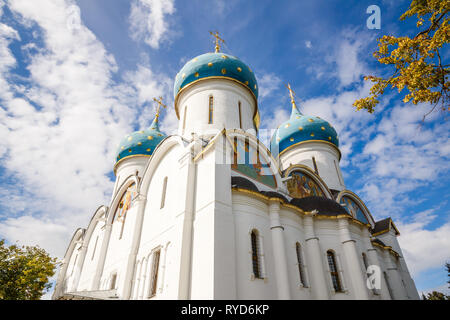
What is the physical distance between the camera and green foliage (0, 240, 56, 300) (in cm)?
1356

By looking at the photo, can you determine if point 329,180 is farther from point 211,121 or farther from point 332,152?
point 211,121

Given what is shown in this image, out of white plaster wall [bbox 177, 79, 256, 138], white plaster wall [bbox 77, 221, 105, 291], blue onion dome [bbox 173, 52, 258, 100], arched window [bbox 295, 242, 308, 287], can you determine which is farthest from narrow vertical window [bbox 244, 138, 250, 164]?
white plaster wall [bbox 77, 221, 105, 291]

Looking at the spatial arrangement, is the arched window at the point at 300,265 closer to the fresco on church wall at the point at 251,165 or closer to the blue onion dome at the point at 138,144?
the fresco on church wall at the point at 251,165

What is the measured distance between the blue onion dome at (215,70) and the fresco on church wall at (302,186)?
4.50m

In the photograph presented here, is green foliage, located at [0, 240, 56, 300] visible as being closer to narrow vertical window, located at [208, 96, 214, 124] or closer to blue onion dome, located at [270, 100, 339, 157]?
narrow vertical window, located at [208, 96, 214, 124]

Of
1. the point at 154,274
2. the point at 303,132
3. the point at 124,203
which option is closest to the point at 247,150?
the point at 154,274

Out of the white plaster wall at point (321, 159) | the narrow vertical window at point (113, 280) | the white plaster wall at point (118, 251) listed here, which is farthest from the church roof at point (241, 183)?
the white plaster wall at point (321, 159)

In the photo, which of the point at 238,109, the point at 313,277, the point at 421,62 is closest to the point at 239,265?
the point at 313,277

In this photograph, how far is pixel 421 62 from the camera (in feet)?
14.8

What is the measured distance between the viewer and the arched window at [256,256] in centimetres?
711

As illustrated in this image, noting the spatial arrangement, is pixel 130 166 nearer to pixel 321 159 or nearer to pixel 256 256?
pixel 321 159

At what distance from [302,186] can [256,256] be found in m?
5.80

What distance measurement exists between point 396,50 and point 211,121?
774 cm

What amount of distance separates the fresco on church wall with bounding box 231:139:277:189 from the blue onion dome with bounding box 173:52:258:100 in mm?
4055
